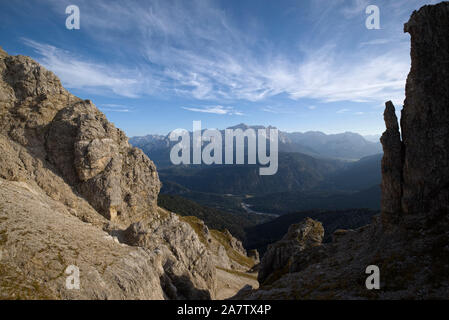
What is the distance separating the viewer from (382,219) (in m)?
36.3

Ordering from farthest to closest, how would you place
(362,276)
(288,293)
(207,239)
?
(207,239) < (288,293) < (362,276)

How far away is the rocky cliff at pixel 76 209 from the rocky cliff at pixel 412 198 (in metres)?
21.9

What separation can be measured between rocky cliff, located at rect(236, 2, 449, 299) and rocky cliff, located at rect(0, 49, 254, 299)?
21935mm

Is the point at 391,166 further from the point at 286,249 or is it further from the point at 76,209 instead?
the point at 76,209

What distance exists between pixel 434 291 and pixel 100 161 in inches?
2560

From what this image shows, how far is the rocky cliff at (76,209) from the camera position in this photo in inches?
1032

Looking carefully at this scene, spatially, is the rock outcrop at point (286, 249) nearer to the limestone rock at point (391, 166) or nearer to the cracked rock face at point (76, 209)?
the cracked rock face at point (76, 209)

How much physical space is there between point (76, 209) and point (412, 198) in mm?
62018

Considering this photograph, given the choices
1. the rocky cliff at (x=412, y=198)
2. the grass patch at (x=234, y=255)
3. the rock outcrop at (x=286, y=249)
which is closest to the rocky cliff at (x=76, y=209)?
the rock outcrop at (x=286, y=249)

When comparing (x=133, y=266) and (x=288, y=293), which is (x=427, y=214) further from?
(x=133, y=266)

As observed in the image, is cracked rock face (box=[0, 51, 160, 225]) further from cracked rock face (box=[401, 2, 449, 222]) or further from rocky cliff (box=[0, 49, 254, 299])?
cracked rock face (box=[401, 2, 449, 222])

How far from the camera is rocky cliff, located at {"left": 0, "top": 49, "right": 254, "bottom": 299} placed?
2622cm

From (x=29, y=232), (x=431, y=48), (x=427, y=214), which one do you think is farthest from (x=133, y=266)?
(x=431, y=48)
